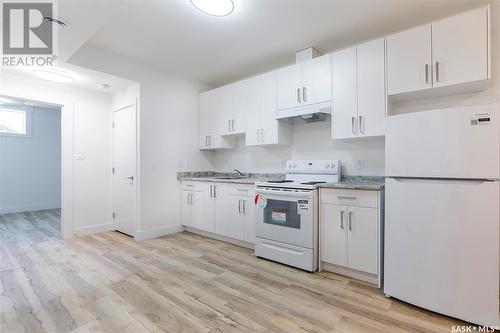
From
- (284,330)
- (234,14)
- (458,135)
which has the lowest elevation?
(284,330)

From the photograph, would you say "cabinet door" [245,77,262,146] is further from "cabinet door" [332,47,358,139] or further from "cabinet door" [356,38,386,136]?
"cabinet door" [356,38,386,136]

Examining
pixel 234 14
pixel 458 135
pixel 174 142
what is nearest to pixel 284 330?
pixel 458 135

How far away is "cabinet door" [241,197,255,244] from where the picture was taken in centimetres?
317

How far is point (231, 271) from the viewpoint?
2566 mm

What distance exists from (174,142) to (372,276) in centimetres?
333

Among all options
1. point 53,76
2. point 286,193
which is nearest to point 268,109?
point 286,193

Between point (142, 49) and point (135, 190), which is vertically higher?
point (142, 49)

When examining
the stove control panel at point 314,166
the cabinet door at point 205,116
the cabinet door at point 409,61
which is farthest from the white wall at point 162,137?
the cabinet door at point 409,61

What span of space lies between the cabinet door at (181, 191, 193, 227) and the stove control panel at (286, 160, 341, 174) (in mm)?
1729

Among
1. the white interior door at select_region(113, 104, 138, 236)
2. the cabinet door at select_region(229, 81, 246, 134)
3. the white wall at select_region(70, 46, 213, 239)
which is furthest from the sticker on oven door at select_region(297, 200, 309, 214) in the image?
the white interior door at select_region(113, 104, 138, 236)

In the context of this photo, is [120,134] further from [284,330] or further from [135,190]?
[284,330]

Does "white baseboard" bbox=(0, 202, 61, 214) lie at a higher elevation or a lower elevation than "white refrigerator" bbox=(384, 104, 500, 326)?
lower

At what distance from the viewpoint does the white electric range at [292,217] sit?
99.9 inches

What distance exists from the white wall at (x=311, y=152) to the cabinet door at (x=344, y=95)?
33cm
